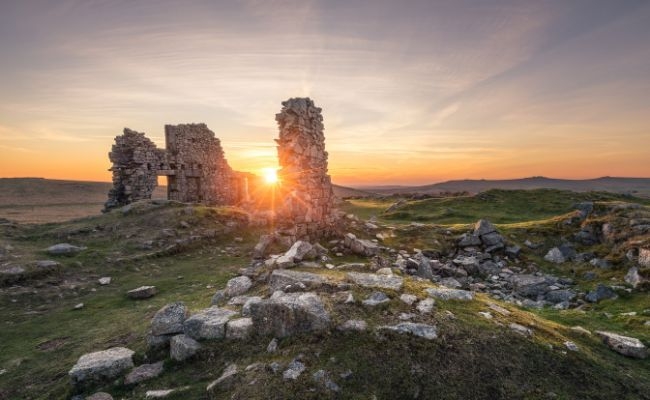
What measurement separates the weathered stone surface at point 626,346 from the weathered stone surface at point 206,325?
7.12 metres

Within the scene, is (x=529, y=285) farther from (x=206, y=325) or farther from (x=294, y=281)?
(x=206, y=325)

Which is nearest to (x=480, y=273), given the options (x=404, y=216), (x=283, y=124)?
(x=283, y=124)

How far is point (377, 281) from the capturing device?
717cm

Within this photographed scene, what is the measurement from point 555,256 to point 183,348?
50.9 ft

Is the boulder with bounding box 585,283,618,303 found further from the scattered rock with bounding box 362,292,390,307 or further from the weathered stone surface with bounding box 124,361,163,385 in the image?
the weathered stone surface with bounding box 124,361,163,385

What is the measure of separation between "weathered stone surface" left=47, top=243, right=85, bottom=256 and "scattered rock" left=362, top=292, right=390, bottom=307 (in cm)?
1412

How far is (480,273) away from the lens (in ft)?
45.8

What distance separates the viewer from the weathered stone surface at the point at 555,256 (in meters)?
14.8

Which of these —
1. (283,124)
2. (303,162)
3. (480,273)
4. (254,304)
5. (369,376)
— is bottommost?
(480,273)

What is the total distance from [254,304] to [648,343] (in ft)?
25.9

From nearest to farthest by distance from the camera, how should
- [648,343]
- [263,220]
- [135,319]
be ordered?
[648,343] < [135,319] < [263,220]

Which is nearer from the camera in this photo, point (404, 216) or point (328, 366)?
point (328, 366)

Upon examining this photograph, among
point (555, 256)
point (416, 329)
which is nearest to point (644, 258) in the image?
point (555, 256)

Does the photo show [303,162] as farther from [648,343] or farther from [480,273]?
[648,343]
